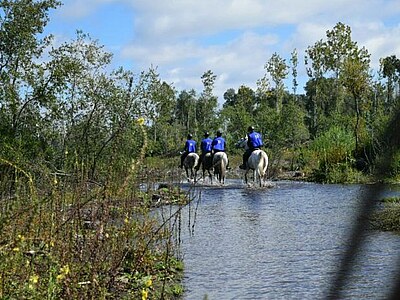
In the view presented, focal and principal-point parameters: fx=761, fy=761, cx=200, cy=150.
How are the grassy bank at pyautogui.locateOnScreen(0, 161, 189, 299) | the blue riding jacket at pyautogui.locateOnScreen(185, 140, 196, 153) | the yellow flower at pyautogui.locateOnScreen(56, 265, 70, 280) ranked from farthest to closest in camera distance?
the blue riding jacket at pyautogui.locateOnScreen(185, 140, 196, 153), the grassy bank at pyautogui.locateOnScreen(0, 161, 189, 299), the yellow flower at pyautogui.locateOnScreen(56, 265, 70, 280)

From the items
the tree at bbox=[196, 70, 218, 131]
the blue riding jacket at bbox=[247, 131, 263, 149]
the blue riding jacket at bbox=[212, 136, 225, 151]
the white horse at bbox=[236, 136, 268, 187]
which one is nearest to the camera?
the white horse at bbox=[236, 136, 268, 187]

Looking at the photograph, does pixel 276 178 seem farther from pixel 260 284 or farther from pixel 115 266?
pixel 115 266

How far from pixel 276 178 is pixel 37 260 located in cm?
2203

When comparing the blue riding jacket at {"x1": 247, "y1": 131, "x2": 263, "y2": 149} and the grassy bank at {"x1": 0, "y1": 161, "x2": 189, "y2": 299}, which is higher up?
the blue riding jacket at {"x1": 247, "y1": 131, "x2": 263, "y2": 149}

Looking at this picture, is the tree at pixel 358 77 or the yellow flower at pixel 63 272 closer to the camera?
the yellow flower at pixel 63 272

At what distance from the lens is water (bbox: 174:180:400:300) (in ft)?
24.3

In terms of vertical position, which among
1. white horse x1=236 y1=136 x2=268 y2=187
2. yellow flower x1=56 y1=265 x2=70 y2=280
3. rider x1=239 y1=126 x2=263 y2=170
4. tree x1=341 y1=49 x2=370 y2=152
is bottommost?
yellow flower x1=56 y1=265 x2=70 y2=280

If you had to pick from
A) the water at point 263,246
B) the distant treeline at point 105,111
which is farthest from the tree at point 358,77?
the water at point 263,246

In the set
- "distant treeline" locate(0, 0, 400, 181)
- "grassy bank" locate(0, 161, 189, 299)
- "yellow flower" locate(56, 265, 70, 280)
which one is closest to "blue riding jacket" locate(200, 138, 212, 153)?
"distant treeline" locate(0, 0, 400, 181)

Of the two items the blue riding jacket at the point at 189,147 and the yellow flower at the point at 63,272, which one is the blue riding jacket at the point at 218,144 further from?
the yellow flower at the point at 63,272

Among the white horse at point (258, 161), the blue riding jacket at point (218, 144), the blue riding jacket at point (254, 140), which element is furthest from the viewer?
the blue riding jacket at point (218, 144)

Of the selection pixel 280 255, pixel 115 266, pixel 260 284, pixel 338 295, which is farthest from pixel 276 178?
pixel 338 295

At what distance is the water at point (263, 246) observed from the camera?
7418mm

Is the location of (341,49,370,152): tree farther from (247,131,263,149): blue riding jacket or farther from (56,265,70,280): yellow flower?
(56,265,70,280): yellow flower
